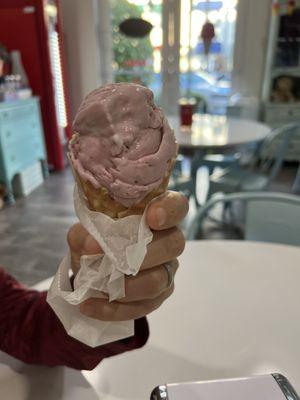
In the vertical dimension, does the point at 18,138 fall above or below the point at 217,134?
below

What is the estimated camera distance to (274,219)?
126cm

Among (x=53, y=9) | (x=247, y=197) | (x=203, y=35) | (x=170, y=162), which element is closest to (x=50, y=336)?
(x=170, y=162)

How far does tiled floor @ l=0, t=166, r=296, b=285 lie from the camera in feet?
7.77

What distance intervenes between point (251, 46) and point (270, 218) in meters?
3.96

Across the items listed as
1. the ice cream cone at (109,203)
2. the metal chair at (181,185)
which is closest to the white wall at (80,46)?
the metal chair at (181,185)

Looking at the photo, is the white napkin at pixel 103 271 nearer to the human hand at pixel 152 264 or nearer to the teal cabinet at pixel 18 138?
the human hand at pixel 152 264

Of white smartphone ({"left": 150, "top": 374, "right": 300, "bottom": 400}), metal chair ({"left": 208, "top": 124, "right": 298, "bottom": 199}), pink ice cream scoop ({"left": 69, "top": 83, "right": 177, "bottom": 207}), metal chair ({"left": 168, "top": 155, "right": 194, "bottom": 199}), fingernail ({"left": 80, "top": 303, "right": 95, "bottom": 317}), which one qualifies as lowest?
metal chair ({"left": 168, "top": 155, "right": 194, "bottom": 199})

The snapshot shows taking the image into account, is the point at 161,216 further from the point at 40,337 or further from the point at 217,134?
the point at 217,134

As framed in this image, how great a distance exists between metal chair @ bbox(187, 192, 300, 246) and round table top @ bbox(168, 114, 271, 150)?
1003 millimetres

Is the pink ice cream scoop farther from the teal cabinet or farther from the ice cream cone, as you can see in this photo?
the teal cabinet

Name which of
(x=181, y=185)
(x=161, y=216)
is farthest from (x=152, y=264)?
(x=181, y=185)

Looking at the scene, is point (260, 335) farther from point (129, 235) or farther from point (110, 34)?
point (110, 34)

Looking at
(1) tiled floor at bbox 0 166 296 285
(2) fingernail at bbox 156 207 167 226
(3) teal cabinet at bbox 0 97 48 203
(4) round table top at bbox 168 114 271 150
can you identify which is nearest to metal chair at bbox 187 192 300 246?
(2) fingernail at bbox 156 207 167 226

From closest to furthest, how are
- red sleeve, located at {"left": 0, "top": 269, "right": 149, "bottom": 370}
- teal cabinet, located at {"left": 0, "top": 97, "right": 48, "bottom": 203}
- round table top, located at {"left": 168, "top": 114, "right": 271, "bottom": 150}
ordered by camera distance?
red sleeve, located at {"left": 0, "top": 269, "right": 149, "bottom": 370}
round table top, located at {"left": 168, "top": 114, "right": 271, "bottom": 150}
teal cabinet, located at {"left": 0, "top": 97, "right": 48, "bottom": 203}
